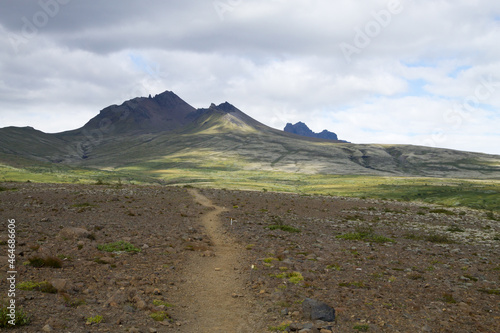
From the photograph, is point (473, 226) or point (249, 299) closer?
point (249, 299)

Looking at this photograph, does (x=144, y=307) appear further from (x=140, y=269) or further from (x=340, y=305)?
(x=340, y=305)

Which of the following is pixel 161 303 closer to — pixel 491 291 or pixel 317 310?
pixel 317 310

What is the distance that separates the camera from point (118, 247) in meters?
19.4

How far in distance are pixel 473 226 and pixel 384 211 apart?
454 inches

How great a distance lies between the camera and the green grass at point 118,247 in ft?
61.4

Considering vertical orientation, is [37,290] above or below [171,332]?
Result: above

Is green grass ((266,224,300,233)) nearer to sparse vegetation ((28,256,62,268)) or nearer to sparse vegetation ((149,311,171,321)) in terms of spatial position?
sparse vegetation ((28,256,62,268))

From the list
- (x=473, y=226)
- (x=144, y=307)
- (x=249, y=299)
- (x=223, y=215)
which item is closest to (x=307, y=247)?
(x=249, y=299)

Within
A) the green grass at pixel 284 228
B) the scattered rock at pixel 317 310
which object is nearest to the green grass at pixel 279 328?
the scattered rock at pixel 317 310

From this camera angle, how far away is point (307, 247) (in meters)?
22.6

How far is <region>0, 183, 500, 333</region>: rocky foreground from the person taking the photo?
11.3m

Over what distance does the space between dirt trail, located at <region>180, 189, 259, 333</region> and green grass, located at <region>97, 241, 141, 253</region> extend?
3.66 metres

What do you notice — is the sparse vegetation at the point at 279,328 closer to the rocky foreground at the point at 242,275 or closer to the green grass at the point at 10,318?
the rocky foreground at the point at 242,275

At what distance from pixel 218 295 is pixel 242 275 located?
8.79 ft
